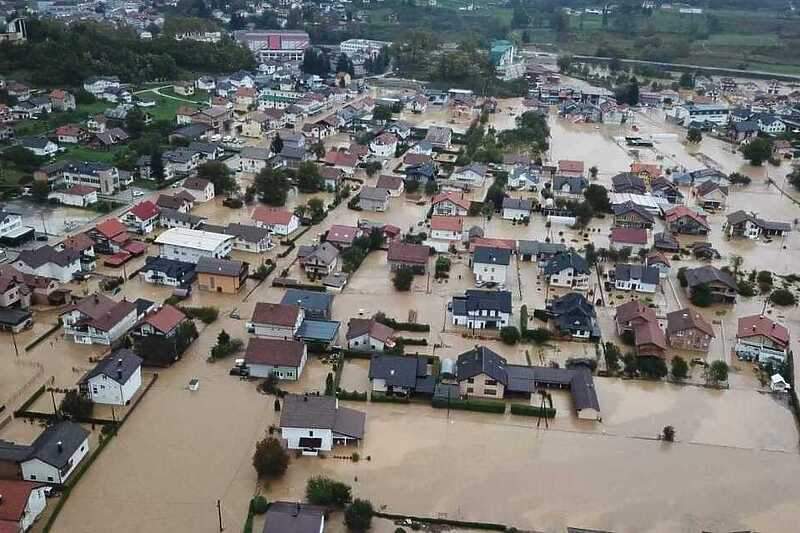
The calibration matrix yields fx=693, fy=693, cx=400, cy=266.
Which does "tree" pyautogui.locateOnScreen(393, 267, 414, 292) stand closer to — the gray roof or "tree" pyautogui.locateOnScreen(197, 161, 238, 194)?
the gray roof

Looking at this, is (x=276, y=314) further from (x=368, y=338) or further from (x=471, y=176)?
(x=471, y=176)

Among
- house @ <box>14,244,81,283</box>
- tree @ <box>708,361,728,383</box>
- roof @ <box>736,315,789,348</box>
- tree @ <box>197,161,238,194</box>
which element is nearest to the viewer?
tree @ <box>708,361,728,383</box>

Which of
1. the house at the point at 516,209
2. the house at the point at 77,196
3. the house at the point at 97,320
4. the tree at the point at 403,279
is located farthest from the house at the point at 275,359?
the house at the point at 77,196

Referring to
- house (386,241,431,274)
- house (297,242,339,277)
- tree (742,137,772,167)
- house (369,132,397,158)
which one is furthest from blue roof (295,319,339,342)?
tree (742,137,772,167)

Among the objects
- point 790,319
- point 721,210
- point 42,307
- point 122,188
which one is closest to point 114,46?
point 122,188

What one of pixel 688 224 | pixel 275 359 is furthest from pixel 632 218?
pixel 275 359

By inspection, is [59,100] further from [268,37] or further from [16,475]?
[16,475]

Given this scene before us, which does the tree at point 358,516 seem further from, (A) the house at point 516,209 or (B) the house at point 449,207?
(A) the house at point 516,209
